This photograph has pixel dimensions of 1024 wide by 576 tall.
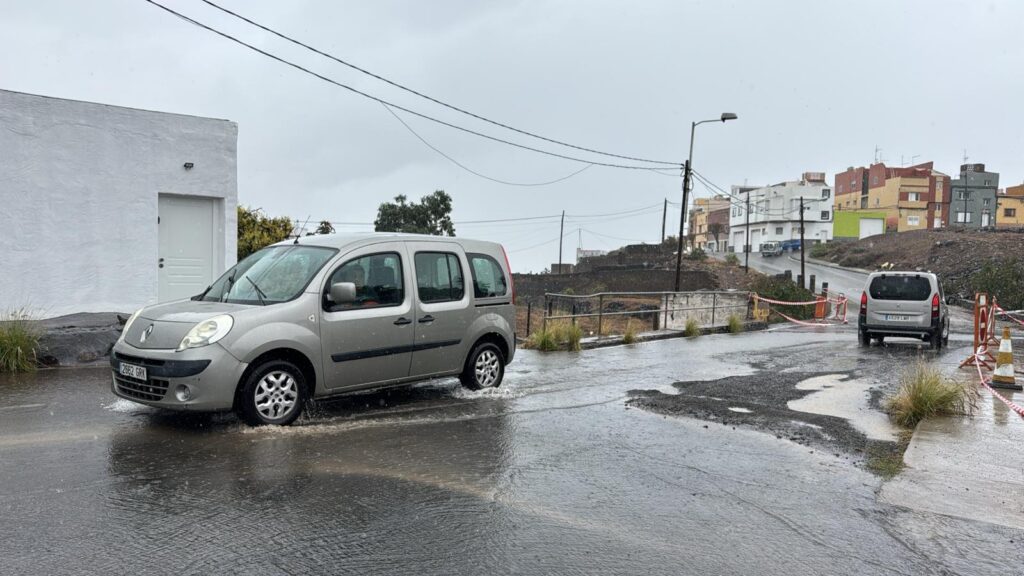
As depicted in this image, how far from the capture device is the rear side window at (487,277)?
29.4 ft

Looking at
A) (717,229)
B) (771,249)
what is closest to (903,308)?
(771,249)

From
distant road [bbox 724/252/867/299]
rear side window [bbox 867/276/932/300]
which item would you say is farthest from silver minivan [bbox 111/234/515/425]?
distant road [bbox 724/252/867/299]

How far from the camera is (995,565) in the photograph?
13.7ft

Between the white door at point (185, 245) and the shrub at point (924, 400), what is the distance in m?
11.4

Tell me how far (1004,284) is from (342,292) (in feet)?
141

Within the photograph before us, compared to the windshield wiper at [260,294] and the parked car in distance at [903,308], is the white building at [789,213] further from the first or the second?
the windshield wiper at [260,294]

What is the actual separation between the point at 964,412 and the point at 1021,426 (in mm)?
589

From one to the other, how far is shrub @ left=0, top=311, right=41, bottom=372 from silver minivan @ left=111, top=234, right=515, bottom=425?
3.45 m

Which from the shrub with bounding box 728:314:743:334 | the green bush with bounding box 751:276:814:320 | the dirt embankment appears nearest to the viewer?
the shrub with bounding box 728:314:743:334

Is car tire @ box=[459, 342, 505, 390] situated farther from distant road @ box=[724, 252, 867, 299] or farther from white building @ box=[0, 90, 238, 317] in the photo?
distant road @ box=[724, 252, 867, 299]

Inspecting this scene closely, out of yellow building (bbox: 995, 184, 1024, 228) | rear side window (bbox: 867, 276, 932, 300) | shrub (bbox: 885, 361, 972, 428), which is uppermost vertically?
yellow building (bbox: 995, 184, 1024, 228)

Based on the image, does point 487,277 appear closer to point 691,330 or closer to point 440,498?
point 440,498

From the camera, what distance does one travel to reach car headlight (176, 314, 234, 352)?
21.2 ft

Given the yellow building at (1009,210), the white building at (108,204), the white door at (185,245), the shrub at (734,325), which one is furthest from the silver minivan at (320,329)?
the yellow building at (1009,210)
